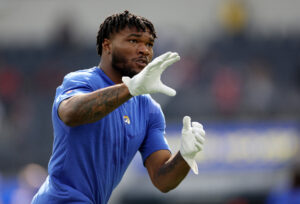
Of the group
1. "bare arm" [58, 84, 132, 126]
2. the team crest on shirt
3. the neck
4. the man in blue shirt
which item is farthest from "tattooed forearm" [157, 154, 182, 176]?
"bare arm" [58, 84, 132, 126]

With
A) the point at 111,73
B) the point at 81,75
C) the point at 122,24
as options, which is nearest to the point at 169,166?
the point at 111,73

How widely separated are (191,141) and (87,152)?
2.22 ft

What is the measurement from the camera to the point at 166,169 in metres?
4.27

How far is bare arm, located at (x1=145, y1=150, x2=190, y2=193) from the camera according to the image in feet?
13.6

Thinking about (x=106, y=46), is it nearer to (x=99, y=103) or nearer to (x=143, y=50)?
(x=143, y=50)

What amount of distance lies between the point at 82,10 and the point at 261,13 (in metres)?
5.88

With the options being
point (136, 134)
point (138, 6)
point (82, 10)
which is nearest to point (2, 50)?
point (82, 10)

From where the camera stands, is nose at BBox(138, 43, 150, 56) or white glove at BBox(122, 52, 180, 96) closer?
white glove at BBox(122, 52, 180, 96)

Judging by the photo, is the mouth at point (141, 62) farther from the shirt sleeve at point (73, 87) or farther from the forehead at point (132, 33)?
the shirt sleeve at point (73, 87)

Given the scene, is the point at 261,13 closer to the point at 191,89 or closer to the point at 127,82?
the point at 191,89

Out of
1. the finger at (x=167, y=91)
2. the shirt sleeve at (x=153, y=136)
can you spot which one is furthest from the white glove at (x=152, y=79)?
the shirt sleeve at (x=153, y=136)

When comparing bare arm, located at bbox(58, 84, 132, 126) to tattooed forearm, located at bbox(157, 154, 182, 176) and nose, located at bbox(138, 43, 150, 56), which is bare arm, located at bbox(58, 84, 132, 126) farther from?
tattooed forearm, located at bbox(157, 154, 182, 176)

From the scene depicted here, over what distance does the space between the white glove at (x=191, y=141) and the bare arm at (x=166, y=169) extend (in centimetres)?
7

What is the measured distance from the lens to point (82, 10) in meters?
20.9
